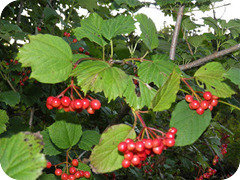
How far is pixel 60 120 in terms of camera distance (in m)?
1.18

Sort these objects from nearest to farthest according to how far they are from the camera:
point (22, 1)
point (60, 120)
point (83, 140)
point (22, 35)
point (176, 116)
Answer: point (176, 116)
point (60, 120)
point (83, 140)
point (22, 35)
point (22, 1)

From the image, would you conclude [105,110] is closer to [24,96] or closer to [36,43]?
[24,96]

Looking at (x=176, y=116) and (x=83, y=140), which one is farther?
(x=83, y=140)

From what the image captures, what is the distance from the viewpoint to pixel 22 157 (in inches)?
26.9

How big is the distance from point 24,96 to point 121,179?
6.13 ft

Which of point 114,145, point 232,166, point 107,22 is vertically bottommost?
point 232,166

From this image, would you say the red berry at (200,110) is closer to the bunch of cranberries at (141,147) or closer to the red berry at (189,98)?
the red berry at (189,98)

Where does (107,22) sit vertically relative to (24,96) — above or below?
above

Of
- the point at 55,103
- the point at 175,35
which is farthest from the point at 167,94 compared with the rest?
the point at 175,35

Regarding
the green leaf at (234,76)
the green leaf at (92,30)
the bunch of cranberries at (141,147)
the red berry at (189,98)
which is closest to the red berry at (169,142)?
the bunch of cranberries at (141,147)

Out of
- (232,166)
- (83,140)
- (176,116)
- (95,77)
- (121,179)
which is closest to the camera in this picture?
(95,77)

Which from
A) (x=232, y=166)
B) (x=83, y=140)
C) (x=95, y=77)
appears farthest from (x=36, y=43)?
(x=232, y=166)

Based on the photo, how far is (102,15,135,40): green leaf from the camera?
3.33 ft

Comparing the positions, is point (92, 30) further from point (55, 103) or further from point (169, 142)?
point (169, 142)
